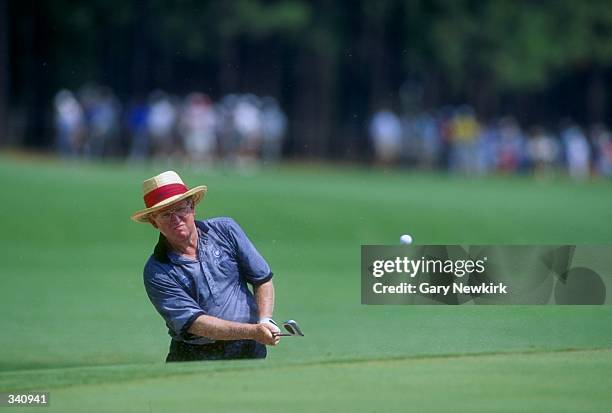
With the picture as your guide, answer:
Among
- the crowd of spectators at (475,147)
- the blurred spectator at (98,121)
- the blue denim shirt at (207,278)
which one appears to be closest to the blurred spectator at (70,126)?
the blurred spectator at (98,121)

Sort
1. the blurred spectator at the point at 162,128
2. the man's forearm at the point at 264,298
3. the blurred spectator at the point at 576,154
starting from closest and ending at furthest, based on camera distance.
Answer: the man's forearm at the point at 264,298, the blurred spectator at the point at 162,128, the blurred spectator at the point at 576,154

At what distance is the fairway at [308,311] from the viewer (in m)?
9.06

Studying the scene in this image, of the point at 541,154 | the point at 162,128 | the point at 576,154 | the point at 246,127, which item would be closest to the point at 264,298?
the point at 246,127

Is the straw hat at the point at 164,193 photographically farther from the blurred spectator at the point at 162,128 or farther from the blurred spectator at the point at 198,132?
the blurred spectator at the point at 162,128

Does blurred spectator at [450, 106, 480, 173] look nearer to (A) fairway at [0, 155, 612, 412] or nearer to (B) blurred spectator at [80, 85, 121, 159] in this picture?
(A) fairway at [0, 155, 612, 412]

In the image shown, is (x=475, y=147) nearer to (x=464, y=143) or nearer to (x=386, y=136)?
(x=464, y=143)

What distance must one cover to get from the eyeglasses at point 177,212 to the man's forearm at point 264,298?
0.73 metres

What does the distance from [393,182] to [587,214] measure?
10.7m

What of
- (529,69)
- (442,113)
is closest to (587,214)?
(442,113)

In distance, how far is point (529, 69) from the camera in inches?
2221

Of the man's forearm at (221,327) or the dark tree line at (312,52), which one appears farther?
the dark tree line at (312,52)

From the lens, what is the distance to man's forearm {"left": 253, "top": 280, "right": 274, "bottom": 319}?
31.9 feet

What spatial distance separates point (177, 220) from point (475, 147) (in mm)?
39979

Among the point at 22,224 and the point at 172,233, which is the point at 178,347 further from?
the point at 22,224
